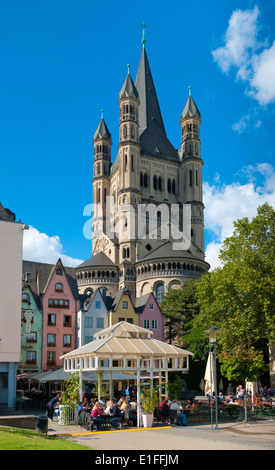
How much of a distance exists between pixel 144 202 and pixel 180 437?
8729cm

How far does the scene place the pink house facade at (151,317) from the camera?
6266 cm

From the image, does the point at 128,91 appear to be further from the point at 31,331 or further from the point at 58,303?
the point at 31,331

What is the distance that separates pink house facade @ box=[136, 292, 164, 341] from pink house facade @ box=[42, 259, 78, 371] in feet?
29.4

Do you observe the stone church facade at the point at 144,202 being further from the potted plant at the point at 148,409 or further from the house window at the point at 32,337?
the potted plant at the point at 148,409

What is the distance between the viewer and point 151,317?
6338cm

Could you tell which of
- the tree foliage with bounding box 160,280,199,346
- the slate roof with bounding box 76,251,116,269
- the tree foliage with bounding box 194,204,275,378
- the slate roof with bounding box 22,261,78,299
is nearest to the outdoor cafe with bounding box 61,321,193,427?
the tree foliage with bounding box 194,204,275,378

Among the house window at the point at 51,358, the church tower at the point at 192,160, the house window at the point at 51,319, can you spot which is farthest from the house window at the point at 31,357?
the church tower at the point at 192,160

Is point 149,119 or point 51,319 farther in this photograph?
point 149,119

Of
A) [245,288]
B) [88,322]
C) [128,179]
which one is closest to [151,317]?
[88,322]

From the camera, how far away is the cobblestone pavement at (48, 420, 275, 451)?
A: 16.4 metres

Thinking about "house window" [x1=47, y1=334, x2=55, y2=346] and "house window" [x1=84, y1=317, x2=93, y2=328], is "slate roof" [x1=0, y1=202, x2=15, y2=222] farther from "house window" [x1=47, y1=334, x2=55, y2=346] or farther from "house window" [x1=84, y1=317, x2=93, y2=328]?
"house window" [x1=84, y1=317, x2=93, y2=328]

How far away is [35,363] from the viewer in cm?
5331

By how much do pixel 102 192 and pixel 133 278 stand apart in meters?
29.8

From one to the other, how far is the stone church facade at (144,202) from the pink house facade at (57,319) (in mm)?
27830
